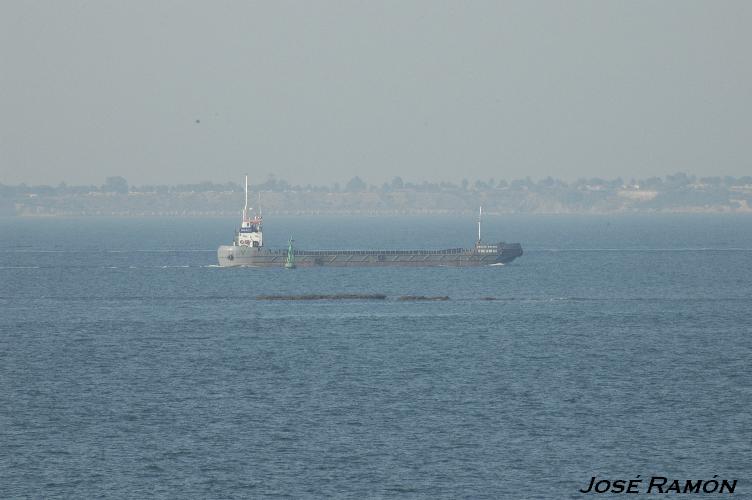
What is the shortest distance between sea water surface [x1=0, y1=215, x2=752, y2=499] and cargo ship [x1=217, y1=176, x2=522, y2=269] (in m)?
44.2

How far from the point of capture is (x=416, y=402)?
6500 cm

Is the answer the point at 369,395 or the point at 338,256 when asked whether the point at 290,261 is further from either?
the point at 369,395

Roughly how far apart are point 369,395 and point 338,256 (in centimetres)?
11105

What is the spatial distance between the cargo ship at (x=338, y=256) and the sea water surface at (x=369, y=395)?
145 feet

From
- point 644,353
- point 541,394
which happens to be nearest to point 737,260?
point 644,353

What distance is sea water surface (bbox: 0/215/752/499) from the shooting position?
164 feet

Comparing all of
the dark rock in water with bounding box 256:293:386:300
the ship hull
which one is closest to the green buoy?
the ship hull

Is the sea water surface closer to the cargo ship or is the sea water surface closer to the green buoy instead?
the cargo ship

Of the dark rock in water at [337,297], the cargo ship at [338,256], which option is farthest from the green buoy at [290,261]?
the dark rock in water at [337,297]

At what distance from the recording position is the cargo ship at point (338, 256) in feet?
566

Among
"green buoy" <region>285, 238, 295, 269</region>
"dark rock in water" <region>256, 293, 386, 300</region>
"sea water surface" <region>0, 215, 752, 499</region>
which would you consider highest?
"green buoy" <region>285, 238, 295, 269</region>

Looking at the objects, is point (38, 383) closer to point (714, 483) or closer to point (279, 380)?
point (279, 380)

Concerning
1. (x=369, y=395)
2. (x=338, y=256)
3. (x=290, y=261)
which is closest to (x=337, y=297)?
(x=290, y=261)

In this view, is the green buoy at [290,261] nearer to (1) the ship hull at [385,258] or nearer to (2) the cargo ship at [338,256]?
(2) the cargo ship at [338,256]
